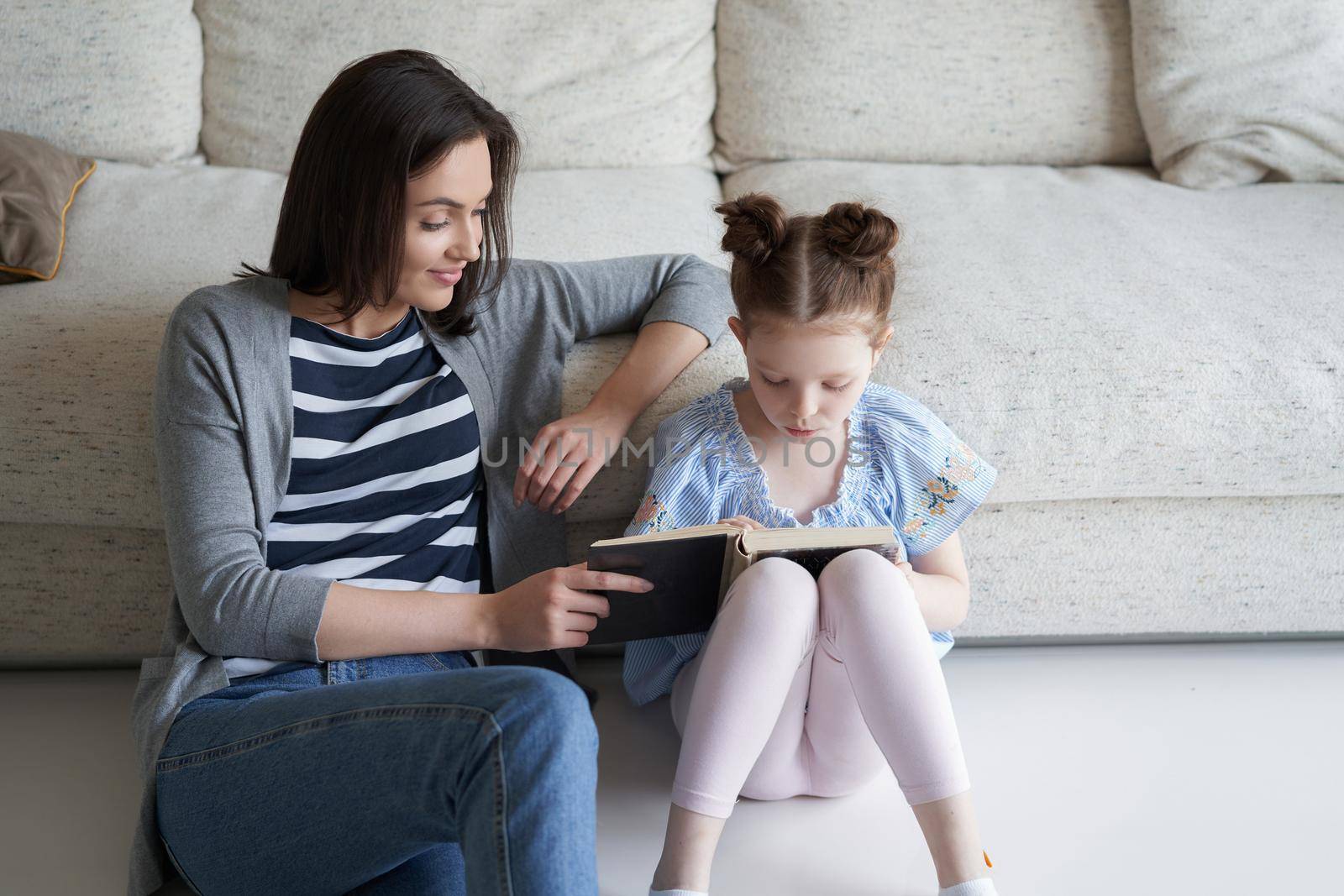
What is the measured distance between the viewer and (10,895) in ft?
3.63

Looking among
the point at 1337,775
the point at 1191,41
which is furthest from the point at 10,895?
the point at 1191,41

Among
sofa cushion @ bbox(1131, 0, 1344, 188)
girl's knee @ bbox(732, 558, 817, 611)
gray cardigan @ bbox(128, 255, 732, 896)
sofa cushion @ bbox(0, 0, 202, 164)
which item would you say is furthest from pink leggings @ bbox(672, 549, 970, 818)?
sofa cushion @ bbox(0, 0, 202, 164)

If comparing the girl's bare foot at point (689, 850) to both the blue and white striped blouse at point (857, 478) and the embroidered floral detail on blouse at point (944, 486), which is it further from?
the embroidered floral detail on blouse at point (944, 486)

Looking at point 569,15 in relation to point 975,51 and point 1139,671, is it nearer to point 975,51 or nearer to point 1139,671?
point 975,51

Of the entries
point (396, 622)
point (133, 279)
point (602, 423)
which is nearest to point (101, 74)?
point (133, 279)

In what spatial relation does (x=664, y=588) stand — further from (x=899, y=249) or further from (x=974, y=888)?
(x=899, y=249)

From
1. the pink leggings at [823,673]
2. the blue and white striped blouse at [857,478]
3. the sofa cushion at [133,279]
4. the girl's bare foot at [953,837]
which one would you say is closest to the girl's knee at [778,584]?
the pink leggings at [823,673]

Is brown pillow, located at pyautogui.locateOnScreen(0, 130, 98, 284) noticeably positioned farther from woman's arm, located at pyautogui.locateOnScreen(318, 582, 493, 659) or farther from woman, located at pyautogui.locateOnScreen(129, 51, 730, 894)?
woman's arm, located at pyautogui.locateOnScreen(318, 582, 493, 659)

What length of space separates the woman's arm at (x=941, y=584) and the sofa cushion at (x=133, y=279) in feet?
2.05

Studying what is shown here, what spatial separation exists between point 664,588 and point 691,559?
0.05 metres

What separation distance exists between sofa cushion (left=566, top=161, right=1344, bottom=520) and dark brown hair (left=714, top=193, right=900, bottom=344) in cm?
22

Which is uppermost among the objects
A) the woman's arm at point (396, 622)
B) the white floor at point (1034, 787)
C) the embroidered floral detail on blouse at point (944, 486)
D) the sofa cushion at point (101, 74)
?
the sofa cushion at point (101, 74)

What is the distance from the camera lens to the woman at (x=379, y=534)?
0.84 meters

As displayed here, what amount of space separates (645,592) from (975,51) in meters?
1.32
